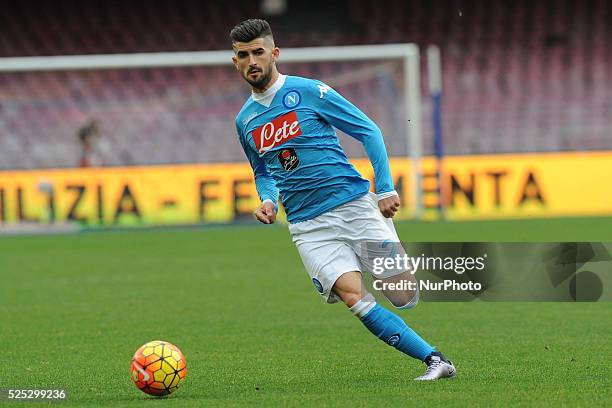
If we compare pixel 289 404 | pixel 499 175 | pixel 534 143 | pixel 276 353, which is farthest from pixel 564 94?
pixel 289 404

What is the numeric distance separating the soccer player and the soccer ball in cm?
87

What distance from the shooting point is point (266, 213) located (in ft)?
21.2

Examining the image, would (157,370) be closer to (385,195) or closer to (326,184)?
(326,184)

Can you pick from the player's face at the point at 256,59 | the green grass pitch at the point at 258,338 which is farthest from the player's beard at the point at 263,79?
the green grass pitch at the point at 258,338

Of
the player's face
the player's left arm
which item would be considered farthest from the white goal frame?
the player's face

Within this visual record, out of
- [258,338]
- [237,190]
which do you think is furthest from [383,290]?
[237,190]

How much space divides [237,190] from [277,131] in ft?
44.2

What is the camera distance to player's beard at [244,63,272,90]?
20.3ft

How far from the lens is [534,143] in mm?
25391

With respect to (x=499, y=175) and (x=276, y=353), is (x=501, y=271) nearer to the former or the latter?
(x=276, y=353)

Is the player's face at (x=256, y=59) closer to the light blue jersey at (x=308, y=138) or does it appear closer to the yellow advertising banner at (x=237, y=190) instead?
the light blue jersey at (x=308, y=138)

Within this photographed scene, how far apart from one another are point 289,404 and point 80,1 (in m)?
23.8

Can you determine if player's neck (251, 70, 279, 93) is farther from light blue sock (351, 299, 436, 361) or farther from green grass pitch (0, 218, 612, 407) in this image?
green grass pitch (0, 218, 612, 407)

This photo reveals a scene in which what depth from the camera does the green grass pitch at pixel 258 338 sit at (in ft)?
19.6
